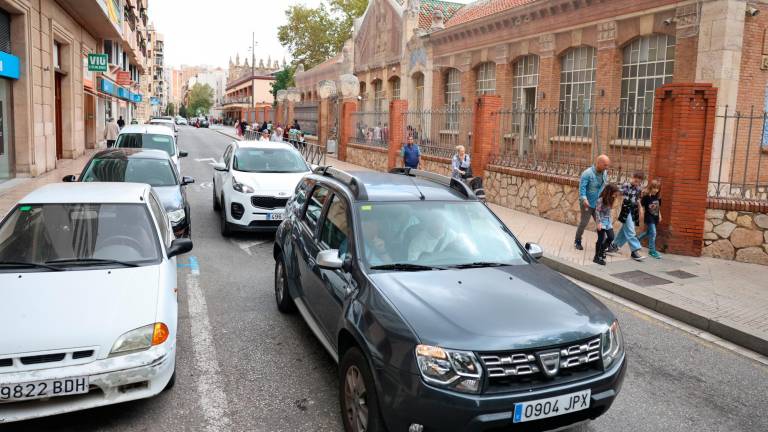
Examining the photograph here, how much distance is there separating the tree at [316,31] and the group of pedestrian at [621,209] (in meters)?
51.0

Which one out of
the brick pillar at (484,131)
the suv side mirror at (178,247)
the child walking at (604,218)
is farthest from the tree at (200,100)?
the suv side mirror at (178,247)

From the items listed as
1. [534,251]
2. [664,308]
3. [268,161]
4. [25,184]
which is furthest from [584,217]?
[25,184]

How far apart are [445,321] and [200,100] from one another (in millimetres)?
147148

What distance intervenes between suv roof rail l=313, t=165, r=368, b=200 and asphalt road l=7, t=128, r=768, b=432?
1.48 meters

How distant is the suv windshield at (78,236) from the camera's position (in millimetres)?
4648

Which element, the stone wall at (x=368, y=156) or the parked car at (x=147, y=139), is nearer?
the parked car at (x=147, y=139)

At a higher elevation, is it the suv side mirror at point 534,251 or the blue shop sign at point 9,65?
the blue shop sign at point 9,65

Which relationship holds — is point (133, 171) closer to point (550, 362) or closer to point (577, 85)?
point (550, 362)

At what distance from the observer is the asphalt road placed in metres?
4.16

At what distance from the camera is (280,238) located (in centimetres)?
659

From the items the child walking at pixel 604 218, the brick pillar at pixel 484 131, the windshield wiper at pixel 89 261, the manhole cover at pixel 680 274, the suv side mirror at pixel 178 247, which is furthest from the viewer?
the brick pillar at pixel 484 131

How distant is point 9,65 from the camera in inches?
603

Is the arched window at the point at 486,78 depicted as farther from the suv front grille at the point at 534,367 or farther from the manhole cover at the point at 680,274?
the suv front grille at the point at 534,367

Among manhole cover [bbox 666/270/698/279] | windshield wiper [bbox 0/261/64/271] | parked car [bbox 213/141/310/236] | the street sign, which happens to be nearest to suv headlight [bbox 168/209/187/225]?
parked car [bbox 213/141/310/236]
